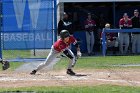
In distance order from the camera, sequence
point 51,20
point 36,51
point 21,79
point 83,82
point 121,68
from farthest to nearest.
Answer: point 36,51
point 51,20
point 121,68
point 21,79
point 83,82

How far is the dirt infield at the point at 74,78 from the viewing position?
38.9ft

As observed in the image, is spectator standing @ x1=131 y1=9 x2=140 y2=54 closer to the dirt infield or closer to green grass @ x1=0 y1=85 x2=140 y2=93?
the dirt infield

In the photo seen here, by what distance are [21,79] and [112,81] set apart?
8.43 feet

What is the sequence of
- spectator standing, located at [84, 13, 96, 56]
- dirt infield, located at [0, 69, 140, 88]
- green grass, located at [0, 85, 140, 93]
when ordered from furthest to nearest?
spectator standing, located at [84, 13, 96, 56], dirt infield, located at [0, 69, 140, 88], green grass, located at [0, 85, 140, 93]

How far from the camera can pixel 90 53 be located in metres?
23.0

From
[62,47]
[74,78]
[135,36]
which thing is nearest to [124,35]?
[135,36]

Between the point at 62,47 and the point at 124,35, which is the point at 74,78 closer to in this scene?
the point at 62,47

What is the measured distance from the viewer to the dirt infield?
38.9 feet

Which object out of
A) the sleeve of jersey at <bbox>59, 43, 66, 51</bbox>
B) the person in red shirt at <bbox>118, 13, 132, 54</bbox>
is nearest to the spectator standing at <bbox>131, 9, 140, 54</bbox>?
the person in red shirt at <bbox>118, 13, 132, 54</bbox>

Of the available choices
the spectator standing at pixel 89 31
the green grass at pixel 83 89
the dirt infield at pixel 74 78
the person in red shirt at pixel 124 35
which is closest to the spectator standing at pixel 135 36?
the person in red shirt at pixel 124 35

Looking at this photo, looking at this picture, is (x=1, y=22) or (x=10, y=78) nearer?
(x=10, y=78)

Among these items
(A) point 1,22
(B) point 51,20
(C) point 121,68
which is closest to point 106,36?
(B) point 51,20

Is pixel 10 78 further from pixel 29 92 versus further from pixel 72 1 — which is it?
pixel 72 1

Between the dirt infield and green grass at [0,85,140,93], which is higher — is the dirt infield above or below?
below
